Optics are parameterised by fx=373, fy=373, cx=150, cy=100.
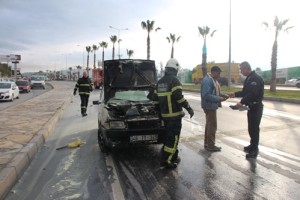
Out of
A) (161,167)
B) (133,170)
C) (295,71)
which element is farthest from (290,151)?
(295,71)

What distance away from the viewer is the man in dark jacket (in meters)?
7.32

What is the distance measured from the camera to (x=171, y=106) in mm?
6539

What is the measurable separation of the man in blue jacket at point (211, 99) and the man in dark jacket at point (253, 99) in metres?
0.56

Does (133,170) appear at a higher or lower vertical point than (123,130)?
lower

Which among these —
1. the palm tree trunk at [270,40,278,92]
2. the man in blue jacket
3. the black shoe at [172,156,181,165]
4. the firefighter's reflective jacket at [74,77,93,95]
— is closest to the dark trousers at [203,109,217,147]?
the man in blue jacket

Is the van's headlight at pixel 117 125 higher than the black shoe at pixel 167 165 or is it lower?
higher

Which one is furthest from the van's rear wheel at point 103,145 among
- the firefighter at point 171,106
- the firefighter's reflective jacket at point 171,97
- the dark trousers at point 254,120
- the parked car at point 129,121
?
the dark trousers at point 254,120

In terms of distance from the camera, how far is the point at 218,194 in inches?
203

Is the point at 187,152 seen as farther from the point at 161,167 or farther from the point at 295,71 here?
the point at 295,71

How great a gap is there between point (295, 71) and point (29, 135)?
55.6m

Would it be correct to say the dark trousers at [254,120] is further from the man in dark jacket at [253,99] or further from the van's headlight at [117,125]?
the van's headlight at [117,125]

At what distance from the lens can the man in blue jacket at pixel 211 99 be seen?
25.7 feet

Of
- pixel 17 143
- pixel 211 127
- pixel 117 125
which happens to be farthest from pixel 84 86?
pixel 117 125

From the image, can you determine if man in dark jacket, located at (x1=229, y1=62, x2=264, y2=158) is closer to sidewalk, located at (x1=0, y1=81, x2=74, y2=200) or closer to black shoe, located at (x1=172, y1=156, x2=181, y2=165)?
black shoe, located at (x1=172, y1=156, x2=181, y2=165)
